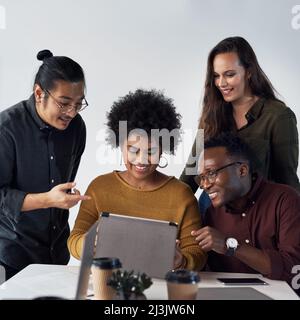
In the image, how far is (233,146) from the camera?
205 centimetres

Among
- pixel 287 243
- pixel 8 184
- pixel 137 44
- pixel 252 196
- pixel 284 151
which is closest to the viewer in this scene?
pixel 287 243

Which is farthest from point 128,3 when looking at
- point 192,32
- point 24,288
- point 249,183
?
point 24,288

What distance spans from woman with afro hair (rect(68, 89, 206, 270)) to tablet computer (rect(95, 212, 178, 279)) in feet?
0.61

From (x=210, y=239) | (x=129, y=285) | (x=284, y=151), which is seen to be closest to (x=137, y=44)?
(x=284, y=151)

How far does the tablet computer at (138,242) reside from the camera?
1.61 m

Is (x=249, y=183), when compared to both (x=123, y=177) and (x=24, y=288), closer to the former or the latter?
(x=123, y=177)

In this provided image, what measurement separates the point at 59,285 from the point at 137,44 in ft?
4.05

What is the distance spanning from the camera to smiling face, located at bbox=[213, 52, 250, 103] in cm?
223

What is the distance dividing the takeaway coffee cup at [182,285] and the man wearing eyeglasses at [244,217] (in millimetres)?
450

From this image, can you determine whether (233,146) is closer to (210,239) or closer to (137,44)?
(210,239)

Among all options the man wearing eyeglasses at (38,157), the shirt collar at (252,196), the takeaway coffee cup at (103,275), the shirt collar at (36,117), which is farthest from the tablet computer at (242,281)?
the shirt collar at (36,117)

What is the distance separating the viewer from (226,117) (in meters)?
2.24

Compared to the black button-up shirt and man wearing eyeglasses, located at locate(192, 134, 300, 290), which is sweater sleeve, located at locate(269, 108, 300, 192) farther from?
the black button-up shirt

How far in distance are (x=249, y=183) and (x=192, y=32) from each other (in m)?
0.77
